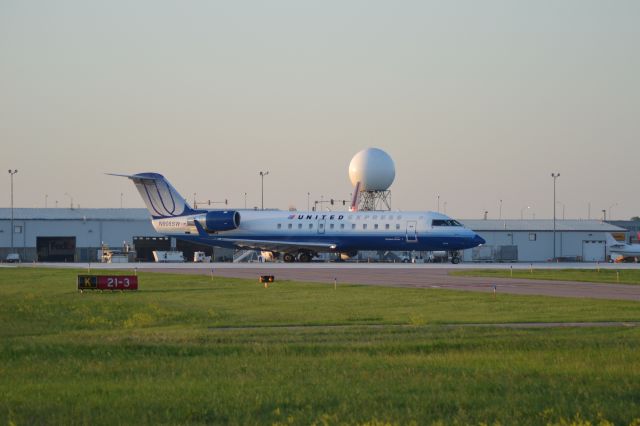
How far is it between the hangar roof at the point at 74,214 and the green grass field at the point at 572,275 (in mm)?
59784

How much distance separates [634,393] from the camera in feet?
50.0

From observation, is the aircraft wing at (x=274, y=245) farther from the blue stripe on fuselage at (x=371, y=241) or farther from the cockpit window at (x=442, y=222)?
the cockpit window at (x=442, y=222)

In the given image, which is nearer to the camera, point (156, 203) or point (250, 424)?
point (250, 424)

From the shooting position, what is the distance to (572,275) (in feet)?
187

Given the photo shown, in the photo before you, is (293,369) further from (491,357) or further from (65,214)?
(65,214)

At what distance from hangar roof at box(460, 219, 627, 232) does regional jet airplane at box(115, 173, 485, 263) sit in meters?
34.6

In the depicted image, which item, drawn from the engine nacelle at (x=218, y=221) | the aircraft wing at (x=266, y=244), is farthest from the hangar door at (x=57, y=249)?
the engine nacelle at (x=218, y=221)

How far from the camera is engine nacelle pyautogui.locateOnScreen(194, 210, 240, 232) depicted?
80.0 metres

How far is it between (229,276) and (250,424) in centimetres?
4278

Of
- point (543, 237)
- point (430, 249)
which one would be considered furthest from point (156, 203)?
point (543, 237)

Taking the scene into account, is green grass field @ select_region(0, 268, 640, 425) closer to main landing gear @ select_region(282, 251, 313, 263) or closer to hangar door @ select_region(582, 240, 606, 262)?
main landing gear @ select_region(282, 251, 313, 263)

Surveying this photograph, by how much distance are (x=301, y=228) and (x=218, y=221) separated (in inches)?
277

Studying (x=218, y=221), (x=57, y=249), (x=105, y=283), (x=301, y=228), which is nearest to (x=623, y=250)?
(x=301, y=228)

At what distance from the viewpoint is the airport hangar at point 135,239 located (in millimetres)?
104875
